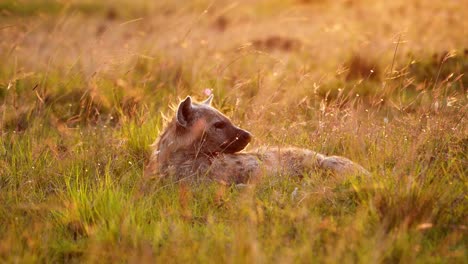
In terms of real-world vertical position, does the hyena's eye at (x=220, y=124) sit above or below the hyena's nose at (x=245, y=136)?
above

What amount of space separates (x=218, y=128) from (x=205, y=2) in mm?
12717

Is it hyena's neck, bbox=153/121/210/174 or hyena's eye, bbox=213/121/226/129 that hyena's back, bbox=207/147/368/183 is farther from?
hyena's eye, bbox=213/121/226/129

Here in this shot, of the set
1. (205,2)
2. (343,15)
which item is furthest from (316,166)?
(205,2)

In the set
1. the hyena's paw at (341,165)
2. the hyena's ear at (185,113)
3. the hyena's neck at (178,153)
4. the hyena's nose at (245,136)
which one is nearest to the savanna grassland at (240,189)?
the hyena's paw at (341,165)

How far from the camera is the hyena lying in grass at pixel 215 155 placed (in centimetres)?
526

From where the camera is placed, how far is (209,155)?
5.70 m

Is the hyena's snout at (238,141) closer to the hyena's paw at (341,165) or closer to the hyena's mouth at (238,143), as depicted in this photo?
the hyena's mouth at (238,143)

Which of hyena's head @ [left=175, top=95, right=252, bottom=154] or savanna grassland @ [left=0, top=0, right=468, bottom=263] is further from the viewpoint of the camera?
hyena's head @ [left=175, top=95, right=252, bottom=154]

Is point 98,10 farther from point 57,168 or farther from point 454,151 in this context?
point 454,151

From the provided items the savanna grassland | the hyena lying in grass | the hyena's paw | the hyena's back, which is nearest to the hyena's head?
the hyena lying in grass

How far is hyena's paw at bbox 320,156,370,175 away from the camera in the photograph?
4684mm

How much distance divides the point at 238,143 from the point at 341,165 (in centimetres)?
98

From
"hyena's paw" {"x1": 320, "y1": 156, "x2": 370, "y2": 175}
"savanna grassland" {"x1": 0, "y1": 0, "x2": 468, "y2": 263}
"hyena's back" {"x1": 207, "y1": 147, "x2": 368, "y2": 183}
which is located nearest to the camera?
"savanna grassland" {"x1": 0, "y1": 0, "x2": 468, "y2": 263}

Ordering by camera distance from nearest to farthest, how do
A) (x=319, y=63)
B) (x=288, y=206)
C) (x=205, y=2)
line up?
→ (x=288, y=206)
(x=319, y=63)
(x=205, y=2)
